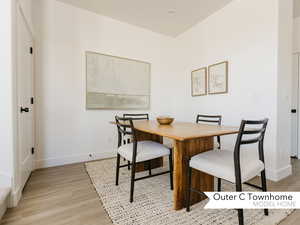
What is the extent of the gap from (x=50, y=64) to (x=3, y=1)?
3.72 feet

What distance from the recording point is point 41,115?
8.18ft

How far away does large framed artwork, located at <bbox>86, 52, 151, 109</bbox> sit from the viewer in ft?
9.42

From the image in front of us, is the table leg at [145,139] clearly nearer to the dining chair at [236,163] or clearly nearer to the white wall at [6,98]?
the dining chair at [236,163]

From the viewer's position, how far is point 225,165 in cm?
121

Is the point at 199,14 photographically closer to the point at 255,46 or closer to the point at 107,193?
the point at 255,46

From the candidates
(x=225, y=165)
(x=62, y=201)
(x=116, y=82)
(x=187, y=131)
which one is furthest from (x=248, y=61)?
(x=62, y=201)

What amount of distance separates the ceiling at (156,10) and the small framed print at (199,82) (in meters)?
1.01

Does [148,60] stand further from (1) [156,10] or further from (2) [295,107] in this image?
(2) [295,107]

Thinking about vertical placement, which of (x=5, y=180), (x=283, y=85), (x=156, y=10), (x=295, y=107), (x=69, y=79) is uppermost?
(x=156, y=10)

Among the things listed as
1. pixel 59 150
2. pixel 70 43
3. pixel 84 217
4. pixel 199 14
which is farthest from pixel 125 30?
pixel 84 217

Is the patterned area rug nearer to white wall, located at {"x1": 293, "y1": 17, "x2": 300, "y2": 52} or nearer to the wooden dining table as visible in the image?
the wooden dining table

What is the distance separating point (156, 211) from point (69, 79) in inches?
94.6

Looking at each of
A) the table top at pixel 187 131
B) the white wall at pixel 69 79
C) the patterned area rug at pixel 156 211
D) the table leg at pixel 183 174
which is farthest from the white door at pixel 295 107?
the white wall at pixel 69 79

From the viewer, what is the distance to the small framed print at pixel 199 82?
3100mm
